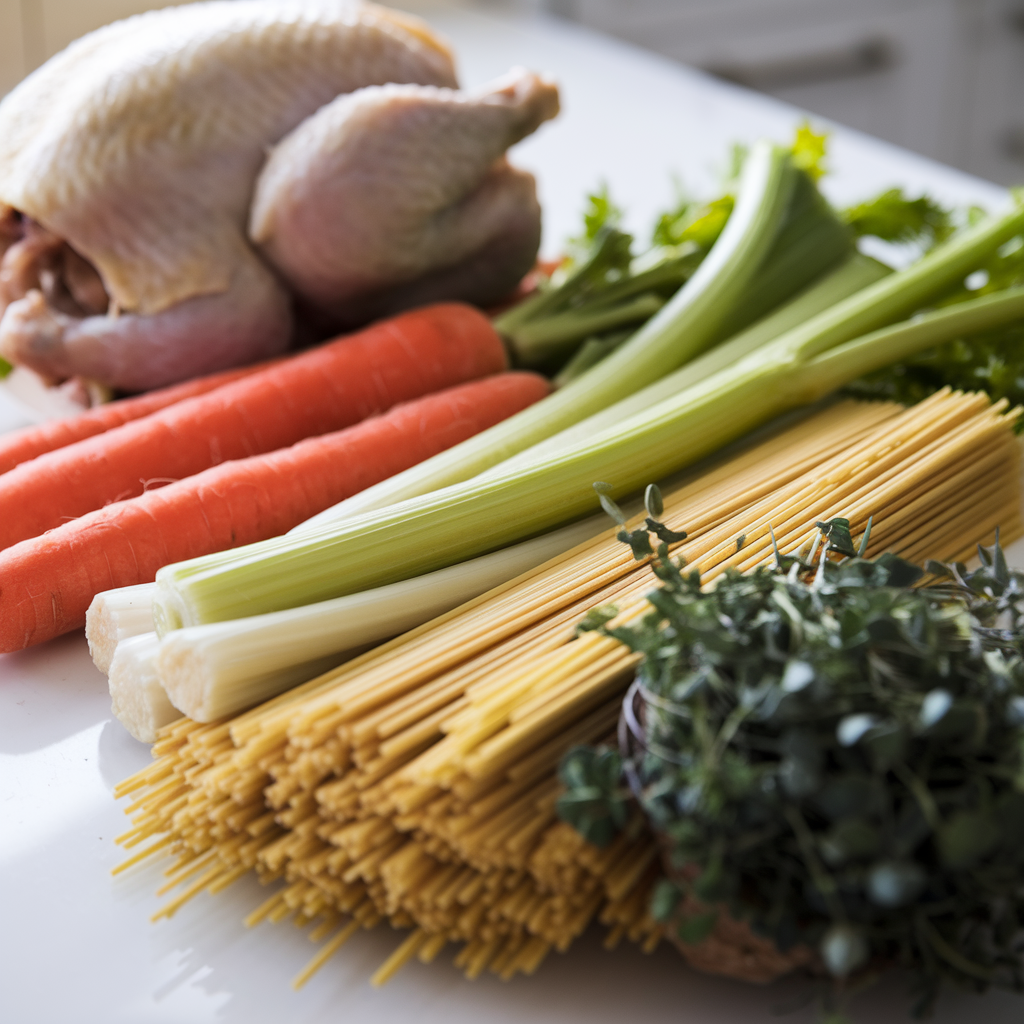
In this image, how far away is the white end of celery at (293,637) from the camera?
0.72 m

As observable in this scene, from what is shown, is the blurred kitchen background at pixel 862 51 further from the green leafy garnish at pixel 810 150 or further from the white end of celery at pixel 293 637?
the white end of celery at pixel 293 637

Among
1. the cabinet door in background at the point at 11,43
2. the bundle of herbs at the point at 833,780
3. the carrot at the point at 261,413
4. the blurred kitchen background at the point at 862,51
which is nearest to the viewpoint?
the bundle of herbs at the point at 833,780

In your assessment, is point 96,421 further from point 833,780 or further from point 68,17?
A: point 68,17

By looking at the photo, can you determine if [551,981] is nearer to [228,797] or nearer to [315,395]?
[228,797]

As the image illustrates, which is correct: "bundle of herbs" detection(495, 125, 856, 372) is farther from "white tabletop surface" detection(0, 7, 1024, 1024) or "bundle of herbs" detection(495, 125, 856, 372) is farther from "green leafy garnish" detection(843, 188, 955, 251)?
"white tabletop surface" detection(0, 7, 1024, 1024)

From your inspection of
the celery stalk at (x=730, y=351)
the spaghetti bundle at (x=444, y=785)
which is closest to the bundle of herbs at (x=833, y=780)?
the spaghetti bundle at (x=444, y=785)

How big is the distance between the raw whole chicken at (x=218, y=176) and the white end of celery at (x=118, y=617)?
471mm

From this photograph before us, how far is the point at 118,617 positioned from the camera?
2.72 ft

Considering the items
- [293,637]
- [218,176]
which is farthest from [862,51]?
[293,637]

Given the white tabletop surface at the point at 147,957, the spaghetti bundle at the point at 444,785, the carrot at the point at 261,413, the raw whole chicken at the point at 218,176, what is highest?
the raw whole chicken at the point at 218,176

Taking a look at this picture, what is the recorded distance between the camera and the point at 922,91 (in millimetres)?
3619

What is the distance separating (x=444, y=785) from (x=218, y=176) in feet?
2.82

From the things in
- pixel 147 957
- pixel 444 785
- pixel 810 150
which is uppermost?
pixel 810 150

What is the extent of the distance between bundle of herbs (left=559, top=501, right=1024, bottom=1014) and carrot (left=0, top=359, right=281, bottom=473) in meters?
0.77
